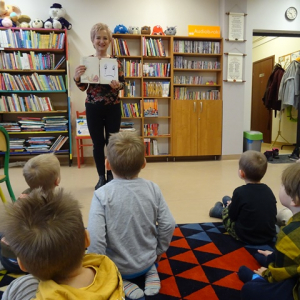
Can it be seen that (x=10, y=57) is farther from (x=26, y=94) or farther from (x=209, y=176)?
(x=209, y=176)

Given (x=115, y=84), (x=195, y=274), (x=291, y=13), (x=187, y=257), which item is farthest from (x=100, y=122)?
(x=291, y=13)

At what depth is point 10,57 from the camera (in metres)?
3.64

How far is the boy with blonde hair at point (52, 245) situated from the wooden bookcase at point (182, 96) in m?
3.58

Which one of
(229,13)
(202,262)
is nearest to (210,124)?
(229,13)

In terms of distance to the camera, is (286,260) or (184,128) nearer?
(286,260)

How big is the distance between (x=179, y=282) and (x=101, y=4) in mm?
4099

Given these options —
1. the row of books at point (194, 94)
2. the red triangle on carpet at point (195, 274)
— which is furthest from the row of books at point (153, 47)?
the red triangle on carpet at point (195, 274)

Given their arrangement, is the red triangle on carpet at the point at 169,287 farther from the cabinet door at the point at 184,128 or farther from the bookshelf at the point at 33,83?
the cabinet door at the point at 184,128

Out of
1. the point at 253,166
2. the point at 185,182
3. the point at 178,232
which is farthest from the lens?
the point at 185,182

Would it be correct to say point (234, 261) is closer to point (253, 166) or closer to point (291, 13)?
point (253, 166)

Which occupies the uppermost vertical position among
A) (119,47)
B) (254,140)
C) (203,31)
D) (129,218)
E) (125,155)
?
(203,31)

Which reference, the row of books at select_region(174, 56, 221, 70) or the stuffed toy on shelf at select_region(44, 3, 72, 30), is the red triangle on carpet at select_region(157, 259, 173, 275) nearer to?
the row of books at select_region(174, 56, 221, 70)

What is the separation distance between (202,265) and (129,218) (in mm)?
483

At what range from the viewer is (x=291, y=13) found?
4367 millimetres
